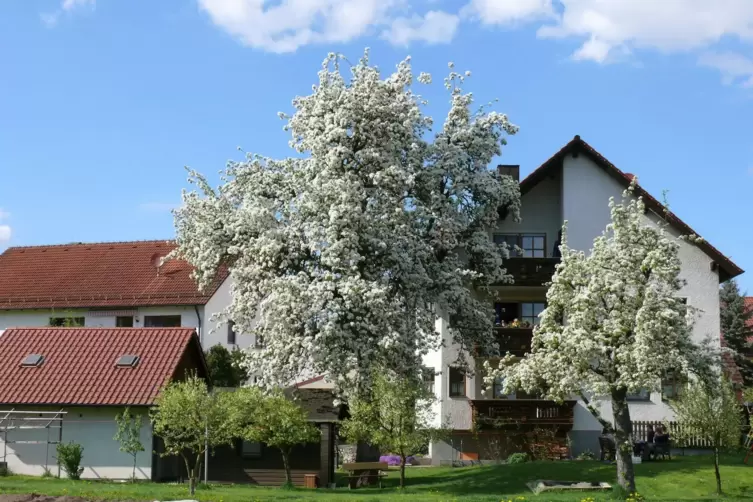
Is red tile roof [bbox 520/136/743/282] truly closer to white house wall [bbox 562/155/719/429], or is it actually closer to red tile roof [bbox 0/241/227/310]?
white house wall [bbox 562/155/719/429]

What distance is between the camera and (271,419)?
32562 millimetres

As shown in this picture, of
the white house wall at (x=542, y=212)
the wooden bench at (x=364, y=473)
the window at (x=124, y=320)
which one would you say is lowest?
the wooden bench at (x=364, y=473)

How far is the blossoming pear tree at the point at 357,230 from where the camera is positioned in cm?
3397

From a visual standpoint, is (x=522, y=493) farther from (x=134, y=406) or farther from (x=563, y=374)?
(x=134, y=406)

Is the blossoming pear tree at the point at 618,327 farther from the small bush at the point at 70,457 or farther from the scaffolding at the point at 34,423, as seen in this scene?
the scaffolding at the point at 34,423

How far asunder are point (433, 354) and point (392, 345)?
11.6 meters

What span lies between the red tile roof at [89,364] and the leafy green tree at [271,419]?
397cm

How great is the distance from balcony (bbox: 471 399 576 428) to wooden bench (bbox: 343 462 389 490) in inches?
261

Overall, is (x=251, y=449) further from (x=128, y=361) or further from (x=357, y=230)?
(x=357, y=230)

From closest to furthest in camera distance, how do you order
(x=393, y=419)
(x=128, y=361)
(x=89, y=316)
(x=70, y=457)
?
1. (x=393, y=419)
2. (x=70, y=457)
3. (x=128, y=361)
4. (x=89, y=316)

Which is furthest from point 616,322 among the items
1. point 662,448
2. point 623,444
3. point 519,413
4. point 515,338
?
point 519,413

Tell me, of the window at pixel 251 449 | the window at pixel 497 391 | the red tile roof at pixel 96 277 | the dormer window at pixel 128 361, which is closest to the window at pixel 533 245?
the window at pixel 497 391

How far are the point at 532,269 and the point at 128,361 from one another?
17394 mm

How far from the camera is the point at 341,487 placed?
3581cm
